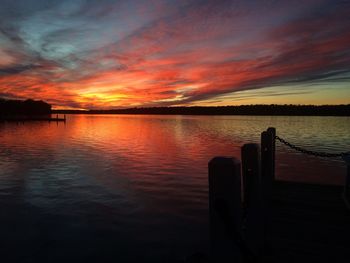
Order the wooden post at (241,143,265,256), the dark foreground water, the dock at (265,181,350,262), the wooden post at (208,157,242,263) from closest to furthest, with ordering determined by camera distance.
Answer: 1. the wooden post at (208,157,242,263)
2. the wooden post at (241,143,265,256)
3. the dock at (265,181,350,262)
4. the dark foreground water

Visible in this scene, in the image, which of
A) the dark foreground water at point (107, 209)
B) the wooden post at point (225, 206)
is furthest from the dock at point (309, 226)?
the wooden post at point (225, 206)

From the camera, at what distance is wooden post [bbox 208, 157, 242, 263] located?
8.38 ft

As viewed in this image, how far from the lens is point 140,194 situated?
47.8ft

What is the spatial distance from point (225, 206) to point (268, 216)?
5240 mm

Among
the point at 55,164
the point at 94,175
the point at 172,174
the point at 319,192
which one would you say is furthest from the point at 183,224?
the point at 55,164

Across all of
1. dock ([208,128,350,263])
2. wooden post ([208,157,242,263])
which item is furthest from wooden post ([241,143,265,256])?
wooden post ([208,157,242,263])

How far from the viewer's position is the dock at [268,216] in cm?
259

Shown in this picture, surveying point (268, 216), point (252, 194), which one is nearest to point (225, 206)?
point (252, 194)

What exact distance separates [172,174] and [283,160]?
40.9ft

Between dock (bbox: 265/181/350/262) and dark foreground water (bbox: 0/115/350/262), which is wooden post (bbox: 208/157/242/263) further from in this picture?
dark foreground water (bbox: 0/115/350/262)

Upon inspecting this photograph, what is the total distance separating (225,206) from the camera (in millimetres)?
2582

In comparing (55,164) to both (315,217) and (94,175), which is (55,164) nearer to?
(94,175)

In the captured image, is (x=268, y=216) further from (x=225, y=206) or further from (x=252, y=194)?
(x=225, y=206)

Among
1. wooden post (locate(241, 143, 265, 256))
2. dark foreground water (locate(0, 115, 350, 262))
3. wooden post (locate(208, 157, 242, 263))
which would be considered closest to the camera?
wooden post (locate(208, 157, 242, 263))
